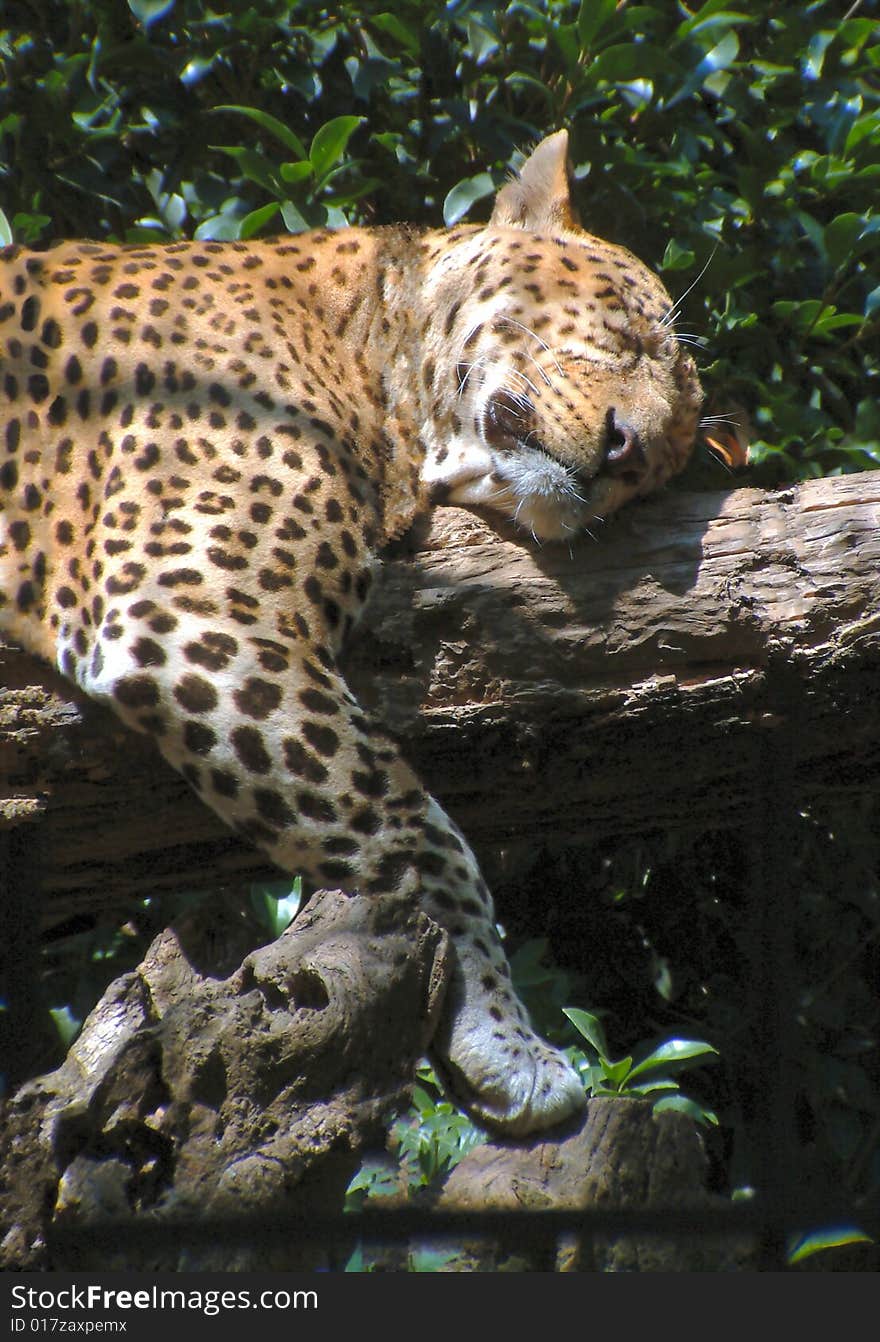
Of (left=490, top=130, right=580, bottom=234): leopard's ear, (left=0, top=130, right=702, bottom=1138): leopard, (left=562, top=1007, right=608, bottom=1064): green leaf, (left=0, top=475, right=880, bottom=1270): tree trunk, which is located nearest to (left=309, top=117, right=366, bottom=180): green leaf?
(left=0, top=130, right=702, bottom=1138): leopard

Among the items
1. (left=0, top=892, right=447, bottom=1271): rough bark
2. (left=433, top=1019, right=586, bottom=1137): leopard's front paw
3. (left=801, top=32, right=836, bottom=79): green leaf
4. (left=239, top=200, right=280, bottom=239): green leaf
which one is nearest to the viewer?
(left=0, top=892, right=447, bottom=1271): rough bark

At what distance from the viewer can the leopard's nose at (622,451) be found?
342cm

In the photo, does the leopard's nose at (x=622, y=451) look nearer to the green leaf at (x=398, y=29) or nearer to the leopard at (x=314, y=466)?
the leopard at (x=314, y=466)

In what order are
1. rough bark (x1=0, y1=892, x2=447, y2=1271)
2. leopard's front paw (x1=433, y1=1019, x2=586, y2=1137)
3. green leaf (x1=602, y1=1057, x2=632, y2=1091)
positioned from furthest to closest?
green leaf (x1=602, y1=1057, x2=632, y2=1091) < leopard's front paw (x1=433, y1=1019, x2=586, y2=1137) < rough bark (x1=0, y1=892, x2=447, y2=1271)

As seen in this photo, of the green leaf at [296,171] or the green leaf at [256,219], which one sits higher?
the green leaf at [296,171]

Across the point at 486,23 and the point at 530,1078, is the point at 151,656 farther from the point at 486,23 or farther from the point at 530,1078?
the point at 486,23

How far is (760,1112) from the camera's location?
8.59 ft

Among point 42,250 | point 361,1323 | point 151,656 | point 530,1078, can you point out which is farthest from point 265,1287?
point 42,250

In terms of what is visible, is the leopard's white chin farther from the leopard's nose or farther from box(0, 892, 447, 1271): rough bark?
box(0, 892, 447, 1271): rough bark

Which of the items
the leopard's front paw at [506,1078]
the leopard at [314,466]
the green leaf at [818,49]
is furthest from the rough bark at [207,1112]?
the green leaf at [818,49]

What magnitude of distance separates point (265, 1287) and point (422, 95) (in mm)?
3905

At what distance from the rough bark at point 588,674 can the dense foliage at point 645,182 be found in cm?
98

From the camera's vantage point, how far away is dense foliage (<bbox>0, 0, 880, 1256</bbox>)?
435cm

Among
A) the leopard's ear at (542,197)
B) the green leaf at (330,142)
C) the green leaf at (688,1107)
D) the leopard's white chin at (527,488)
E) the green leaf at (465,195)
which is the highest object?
the green leaf at (330,142)
